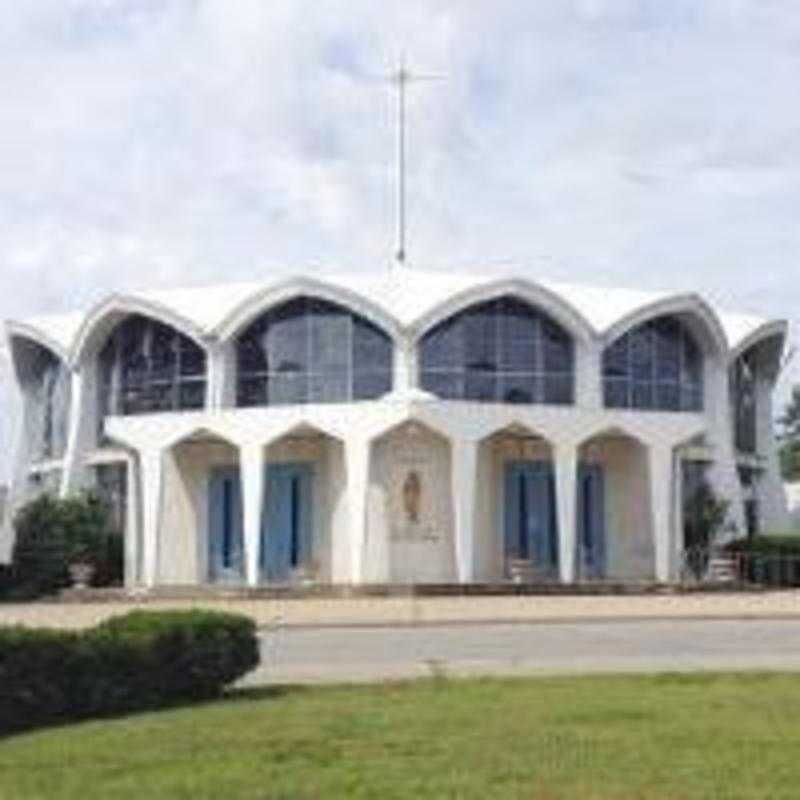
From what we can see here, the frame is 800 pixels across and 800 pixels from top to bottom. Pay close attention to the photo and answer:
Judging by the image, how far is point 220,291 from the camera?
186ft

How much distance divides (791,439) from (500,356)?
156 ft

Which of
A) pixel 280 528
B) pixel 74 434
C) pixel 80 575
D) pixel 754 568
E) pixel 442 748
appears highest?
pixel 74 434

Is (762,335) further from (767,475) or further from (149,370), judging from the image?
(149,370)

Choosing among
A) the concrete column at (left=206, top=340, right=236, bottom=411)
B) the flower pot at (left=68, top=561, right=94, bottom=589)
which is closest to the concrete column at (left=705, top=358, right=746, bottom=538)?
the concrete column at (left=206, top=340, right=236, bottom=411)

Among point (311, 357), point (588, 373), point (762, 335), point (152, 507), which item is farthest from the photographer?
point (762, 335)

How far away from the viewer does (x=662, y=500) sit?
5178 centimetres

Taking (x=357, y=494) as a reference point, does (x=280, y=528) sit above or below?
below

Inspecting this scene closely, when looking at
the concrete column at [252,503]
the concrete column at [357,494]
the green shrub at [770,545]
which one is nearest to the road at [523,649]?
the concrete column at [357,494]

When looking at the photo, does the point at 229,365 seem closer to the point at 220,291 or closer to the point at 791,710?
the point at 220,291

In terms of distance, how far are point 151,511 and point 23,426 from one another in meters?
14.6

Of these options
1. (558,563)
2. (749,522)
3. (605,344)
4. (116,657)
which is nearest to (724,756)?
(116,657)

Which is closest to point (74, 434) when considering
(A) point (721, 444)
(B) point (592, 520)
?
(B) point (592, 520)

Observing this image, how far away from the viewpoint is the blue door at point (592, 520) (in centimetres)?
5338

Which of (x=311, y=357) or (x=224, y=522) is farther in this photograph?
(x=311, y=357)
